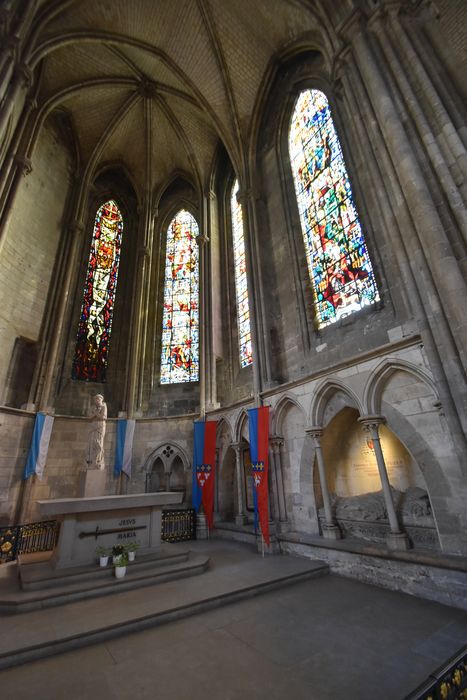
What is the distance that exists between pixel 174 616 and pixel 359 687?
2285 millimetres

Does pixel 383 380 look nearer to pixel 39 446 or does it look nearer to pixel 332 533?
pixel 332 533

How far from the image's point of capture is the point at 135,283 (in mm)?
13359

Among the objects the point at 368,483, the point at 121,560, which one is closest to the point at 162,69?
the point at 368,483

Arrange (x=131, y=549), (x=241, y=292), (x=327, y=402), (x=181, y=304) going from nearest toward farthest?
(x=131, y=549) < (x=327, y=402) < (x=241, y=292) < (x=181, y=304)

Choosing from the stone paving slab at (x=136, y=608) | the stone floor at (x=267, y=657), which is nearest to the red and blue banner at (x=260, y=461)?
the stone paving slab at (x=136, y=608)

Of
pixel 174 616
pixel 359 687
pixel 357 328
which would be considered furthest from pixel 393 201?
pixel 174 616

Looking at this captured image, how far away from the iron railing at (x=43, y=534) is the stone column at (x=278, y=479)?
2.89 metres

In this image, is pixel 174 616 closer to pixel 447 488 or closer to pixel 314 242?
pixel 447 488

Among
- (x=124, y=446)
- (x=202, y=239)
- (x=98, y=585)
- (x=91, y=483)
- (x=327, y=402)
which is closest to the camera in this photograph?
(x=98, y=585)

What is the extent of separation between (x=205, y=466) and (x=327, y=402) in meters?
4.15

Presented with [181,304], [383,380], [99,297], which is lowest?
[383,380]

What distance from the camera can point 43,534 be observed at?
7949 mm

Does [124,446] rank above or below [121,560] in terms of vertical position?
above

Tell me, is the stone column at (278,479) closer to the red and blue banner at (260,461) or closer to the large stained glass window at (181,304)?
the red and blue banner at (260,461)
